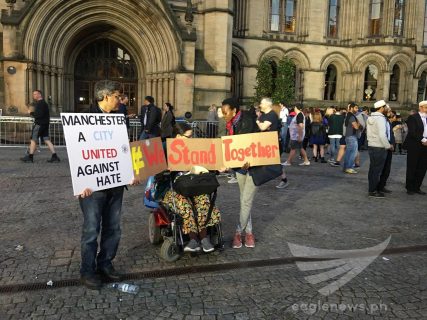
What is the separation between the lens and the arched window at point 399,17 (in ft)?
83.5

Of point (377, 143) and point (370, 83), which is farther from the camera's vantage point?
point (370, 83)

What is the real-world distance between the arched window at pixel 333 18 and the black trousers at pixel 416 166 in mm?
19398

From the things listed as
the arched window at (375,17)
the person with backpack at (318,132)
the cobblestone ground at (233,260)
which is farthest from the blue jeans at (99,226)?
the arched window at (375,17)

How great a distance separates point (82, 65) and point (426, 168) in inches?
684

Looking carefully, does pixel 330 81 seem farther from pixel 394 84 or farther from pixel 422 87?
pixel 422 87

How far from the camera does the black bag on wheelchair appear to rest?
4.49 meters

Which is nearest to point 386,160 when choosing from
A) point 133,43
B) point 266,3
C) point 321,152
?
point 321,152

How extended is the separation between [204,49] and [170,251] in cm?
1666

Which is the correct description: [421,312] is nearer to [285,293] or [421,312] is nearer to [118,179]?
[285,293]

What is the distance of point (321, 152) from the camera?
13289mm

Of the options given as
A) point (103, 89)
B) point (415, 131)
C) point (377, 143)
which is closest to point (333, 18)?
point (415, 131)

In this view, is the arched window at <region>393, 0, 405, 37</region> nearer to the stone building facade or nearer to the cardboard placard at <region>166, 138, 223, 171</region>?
the stone building facade

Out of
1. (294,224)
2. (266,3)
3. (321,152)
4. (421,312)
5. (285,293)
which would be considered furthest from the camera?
(266,3)

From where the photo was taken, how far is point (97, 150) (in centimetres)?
375
